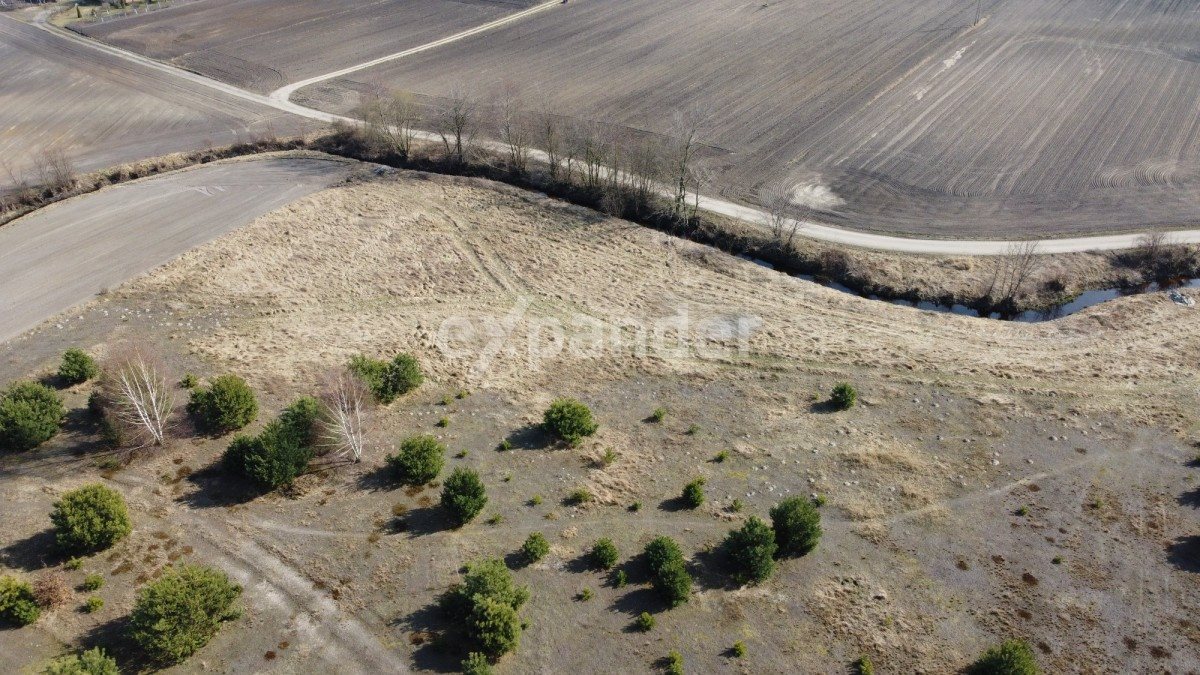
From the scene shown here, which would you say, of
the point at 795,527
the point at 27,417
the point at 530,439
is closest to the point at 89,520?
the point at 27,417

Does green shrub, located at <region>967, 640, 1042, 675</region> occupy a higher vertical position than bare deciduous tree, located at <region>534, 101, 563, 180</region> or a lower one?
lower

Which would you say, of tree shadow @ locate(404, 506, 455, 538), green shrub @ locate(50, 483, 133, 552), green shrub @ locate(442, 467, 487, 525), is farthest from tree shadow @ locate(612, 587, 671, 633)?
green shrub @ locate(50, 483, 133, 552)

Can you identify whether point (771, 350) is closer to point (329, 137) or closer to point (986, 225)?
point (986, 225)

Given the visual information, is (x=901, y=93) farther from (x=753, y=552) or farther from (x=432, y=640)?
(x=432, y=640)

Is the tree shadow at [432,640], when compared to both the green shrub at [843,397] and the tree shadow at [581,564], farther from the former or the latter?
the green shrub at [843,397]

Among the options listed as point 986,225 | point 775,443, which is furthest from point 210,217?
point 986,225

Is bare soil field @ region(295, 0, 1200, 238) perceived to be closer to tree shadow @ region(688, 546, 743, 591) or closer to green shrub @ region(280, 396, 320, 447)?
tree shadow @ region(688, 546, 743, 591)

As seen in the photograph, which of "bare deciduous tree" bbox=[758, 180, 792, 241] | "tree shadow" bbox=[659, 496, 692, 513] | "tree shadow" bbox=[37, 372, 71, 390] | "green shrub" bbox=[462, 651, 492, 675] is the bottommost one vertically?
"tree shadow" bbox=[659, 496, 692, 513]

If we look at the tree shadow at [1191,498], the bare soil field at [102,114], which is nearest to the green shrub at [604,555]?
the tree shadow at [1191,498]
